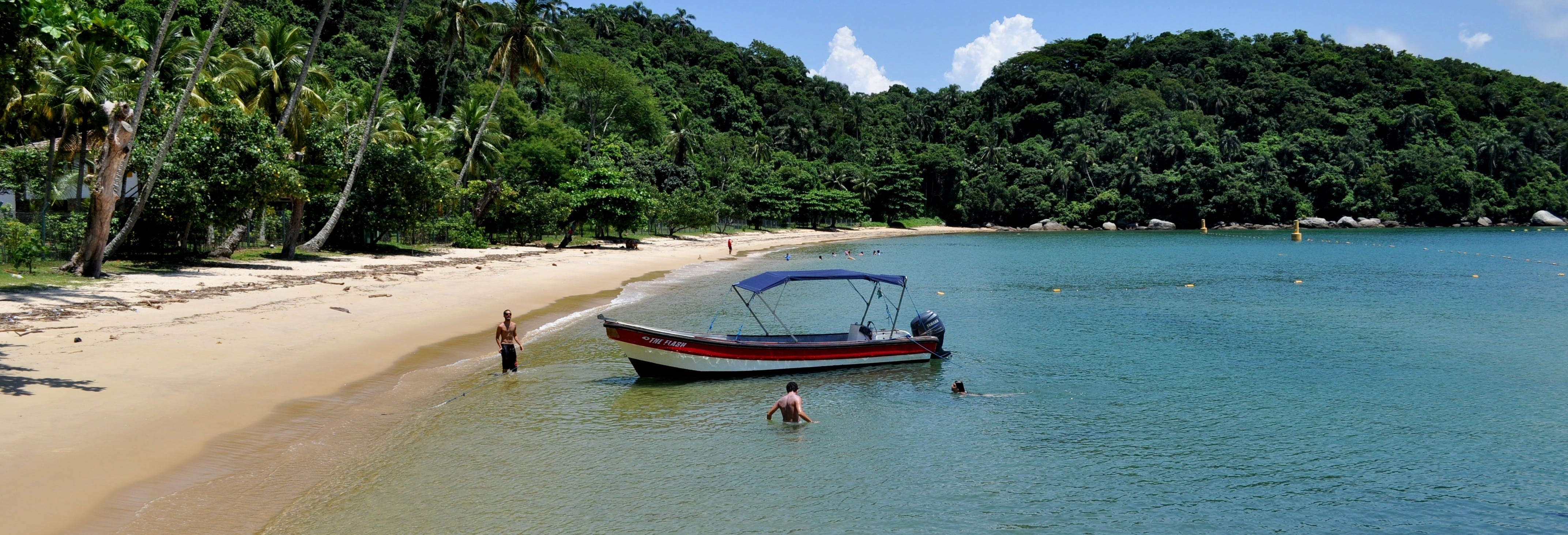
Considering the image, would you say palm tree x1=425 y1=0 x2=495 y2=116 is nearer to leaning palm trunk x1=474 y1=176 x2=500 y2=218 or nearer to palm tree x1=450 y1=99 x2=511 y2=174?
palm tree x1=450 y1=99 x2=511 y2=174

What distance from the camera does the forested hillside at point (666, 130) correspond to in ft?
98.0

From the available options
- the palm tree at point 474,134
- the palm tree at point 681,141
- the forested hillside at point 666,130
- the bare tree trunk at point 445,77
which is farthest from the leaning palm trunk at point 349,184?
the palm tree at point 681,141

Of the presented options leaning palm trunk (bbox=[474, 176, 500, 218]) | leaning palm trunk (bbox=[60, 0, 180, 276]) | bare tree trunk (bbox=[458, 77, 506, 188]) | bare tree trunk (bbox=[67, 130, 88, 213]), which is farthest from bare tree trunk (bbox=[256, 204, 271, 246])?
leaning palm trunk (bbox=[60, 0, 180, 276])

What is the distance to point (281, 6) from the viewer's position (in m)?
84.5

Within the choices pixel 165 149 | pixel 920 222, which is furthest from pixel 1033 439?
pixel 920 222

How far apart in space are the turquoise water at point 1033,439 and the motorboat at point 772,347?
0.35 metres

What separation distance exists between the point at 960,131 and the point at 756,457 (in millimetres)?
152993

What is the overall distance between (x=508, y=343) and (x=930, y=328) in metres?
9.77

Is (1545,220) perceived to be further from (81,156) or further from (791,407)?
(81,156)

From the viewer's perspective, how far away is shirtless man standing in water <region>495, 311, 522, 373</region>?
58.8 feet

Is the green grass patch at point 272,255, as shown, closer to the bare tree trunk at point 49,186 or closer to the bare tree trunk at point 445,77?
the bare tree trunk at point 49,186

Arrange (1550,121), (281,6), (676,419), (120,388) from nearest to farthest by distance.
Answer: (120,388) < (676,419) < (281,6) < (1550,121)

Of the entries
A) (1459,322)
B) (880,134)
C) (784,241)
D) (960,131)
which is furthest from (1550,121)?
(1459,322)

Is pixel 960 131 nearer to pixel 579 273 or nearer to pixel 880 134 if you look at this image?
pixel 880 134
